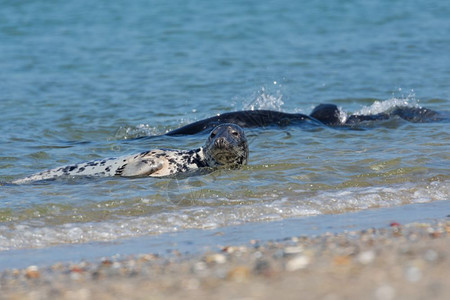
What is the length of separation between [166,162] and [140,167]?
10.0 inches

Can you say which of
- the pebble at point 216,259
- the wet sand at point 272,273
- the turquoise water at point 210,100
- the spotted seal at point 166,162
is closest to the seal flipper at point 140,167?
the spotted seal at point 166,162

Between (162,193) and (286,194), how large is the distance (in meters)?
0.87

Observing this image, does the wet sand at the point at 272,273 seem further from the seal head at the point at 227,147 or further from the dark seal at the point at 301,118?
the dark seal at the point at 301,118

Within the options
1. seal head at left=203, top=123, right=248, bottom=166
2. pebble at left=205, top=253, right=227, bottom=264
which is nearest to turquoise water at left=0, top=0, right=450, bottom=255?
seal head at left=203, top=123, right=248, bottom=166

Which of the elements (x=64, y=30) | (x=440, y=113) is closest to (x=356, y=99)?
(x=440, y=113)

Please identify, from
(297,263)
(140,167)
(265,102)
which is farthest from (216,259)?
(265,102)

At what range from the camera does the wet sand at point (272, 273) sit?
131 inches

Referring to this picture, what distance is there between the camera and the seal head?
7160 mm

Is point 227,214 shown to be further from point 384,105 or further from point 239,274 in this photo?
point 384,105

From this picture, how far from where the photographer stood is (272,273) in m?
3.59

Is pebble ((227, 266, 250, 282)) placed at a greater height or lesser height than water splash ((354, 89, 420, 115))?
greater

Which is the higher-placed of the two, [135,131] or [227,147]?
[227,147]

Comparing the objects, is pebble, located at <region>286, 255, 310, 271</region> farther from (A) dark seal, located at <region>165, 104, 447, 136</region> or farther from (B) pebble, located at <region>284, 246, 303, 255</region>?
(A) dark seal, located at <region>165, 104, 447, 136</region>

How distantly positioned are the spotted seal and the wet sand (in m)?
2.72
